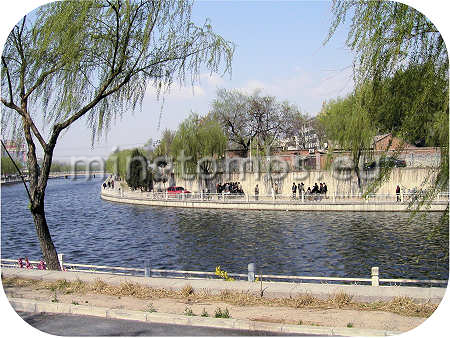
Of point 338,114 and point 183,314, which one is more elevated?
point 338,114

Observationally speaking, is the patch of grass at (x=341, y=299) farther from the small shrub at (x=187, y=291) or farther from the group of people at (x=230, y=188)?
the group of people at (x=230, y=188)

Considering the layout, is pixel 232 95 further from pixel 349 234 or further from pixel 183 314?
pixel 183 314

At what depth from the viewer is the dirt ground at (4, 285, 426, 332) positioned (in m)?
7.19

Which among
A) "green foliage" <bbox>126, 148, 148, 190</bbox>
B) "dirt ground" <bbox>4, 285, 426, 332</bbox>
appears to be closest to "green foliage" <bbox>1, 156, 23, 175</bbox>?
"dirt ground" <bbox>4, 285, 426, 332</bbox>

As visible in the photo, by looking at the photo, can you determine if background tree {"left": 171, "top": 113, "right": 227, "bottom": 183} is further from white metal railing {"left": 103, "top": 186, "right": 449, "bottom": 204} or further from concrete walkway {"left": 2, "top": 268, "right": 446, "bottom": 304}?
concrete walkway {"left": 2, "top": 268, "right": 446, "bottom": 304}

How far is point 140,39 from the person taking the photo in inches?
447

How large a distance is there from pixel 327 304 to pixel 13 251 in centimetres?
2069

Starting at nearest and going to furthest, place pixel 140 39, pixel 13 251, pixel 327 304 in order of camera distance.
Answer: pixel 327 304, pixel 140 39, pixel 13 251

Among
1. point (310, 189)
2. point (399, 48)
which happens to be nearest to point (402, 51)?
point (399, 48)

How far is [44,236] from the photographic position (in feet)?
40.2

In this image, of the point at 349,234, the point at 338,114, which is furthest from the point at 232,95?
the point at 349,234

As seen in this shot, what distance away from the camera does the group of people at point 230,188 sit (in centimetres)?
4221

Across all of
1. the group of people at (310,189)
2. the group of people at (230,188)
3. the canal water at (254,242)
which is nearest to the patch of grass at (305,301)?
the canal water at (254,242)

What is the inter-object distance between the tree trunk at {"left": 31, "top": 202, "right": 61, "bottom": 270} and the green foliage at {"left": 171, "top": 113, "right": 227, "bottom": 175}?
33.8 m
